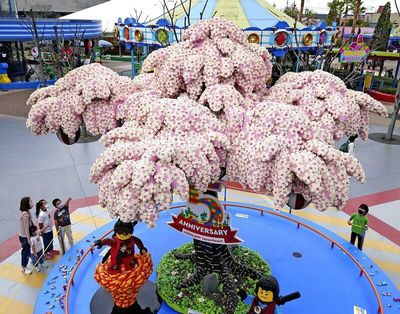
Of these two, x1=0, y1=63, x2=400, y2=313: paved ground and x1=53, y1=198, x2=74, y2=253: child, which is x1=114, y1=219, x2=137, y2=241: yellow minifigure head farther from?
x1=53, y1=198, x2=74, y2=253: child

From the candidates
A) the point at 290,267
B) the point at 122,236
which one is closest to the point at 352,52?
the point at 290,267

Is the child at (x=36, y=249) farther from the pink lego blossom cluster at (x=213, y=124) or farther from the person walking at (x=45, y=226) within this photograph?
the pink lego blossom cluster at (x=213, y=124)

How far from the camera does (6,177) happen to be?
1019 centimetres

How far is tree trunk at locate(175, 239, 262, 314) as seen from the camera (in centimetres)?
588

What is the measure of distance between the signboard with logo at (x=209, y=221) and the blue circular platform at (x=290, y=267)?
3.78ft

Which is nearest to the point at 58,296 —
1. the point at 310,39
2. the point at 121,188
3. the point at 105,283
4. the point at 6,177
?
the point at 105,283

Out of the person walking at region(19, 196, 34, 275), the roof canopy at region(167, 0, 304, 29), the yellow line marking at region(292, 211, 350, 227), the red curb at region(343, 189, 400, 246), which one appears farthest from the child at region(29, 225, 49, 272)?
the roof canopy at region(167, 0, 304, 29)

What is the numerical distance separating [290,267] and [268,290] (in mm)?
2234

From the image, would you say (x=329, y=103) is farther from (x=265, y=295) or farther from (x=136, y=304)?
(x=136, y=304)

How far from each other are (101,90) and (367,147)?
10.7 metres

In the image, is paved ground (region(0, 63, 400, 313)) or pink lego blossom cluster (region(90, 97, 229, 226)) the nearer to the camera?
pink lego blossom cluster (region(90, 97, 229, 226))

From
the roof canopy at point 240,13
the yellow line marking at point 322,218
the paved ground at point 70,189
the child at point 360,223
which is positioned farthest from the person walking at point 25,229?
the roof canopy at point 240,13

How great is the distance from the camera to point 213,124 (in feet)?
13.8

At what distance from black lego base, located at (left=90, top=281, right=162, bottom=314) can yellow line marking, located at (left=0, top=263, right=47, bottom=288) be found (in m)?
1.11
